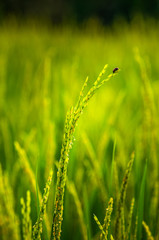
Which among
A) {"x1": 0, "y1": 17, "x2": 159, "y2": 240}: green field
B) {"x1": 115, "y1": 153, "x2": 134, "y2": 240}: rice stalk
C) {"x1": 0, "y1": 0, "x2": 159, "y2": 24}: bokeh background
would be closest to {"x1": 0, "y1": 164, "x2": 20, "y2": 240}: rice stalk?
{"x1": 0, "y1": 17, "x2": 159, "y2": 240}: green field

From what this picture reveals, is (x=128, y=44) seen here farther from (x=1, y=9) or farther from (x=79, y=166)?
(x=1, y=9)

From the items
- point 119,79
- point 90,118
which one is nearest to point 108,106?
point 90,118

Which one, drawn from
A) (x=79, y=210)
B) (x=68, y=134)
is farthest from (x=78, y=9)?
(x=68, y=134)

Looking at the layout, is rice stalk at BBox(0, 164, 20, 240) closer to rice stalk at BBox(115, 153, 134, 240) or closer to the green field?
the green field

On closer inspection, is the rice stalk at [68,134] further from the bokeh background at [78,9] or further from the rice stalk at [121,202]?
the bokeh background at [78,9]

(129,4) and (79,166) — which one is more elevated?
(129,4)

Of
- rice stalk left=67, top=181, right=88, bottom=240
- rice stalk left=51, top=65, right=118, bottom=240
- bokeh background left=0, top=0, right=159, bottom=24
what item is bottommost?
rice stalk left=67, top=181, right=88, bottom=240

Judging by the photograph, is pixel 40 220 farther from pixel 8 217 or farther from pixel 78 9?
pixel 78 9

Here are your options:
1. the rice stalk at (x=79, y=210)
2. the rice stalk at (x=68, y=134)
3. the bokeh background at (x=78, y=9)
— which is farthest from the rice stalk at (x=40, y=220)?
the bokeh background at (x=78, y=9)
